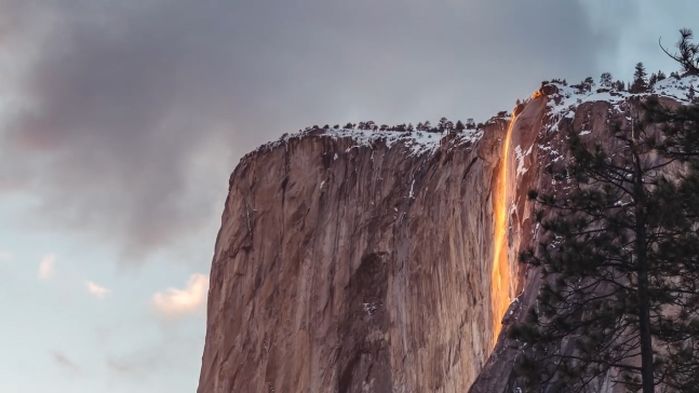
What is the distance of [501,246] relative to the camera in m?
43.5

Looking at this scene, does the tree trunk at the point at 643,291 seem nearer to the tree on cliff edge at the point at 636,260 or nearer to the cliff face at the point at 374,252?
the tree on cliff edge at the point at 636,260

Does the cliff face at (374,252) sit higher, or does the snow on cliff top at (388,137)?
the snow on cliff top at (388,137)

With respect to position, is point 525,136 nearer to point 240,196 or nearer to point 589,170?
point 589,170

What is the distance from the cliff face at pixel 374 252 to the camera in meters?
44.9

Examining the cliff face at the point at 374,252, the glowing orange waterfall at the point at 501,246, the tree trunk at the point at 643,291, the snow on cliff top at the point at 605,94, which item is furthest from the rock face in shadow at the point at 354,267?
the tree trunk at the point at 643,291

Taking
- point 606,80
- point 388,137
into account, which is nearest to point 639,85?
point 606,80

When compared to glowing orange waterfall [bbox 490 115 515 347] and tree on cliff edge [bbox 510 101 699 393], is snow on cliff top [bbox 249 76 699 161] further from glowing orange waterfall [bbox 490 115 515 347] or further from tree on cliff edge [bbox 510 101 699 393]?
tree on cliff edge [bbox 510 101 699 393]

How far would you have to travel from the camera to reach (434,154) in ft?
192

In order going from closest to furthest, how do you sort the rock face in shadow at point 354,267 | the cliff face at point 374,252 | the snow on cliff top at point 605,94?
the snow on cliff top at point 605,94 < the cliff face at point 374,252 < the rock face in shadow at point 354,267

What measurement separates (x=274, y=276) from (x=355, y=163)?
8679mm

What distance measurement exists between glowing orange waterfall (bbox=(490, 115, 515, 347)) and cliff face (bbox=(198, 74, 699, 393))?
172 millimetres

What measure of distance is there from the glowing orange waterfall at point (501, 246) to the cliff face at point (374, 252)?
0.56ft

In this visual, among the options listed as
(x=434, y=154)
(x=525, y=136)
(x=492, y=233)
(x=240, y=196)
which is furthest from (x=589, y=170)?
(x=240, y=196)

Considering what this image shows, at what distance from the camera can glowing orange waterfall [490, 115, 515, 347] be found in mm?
Answer: 42062
